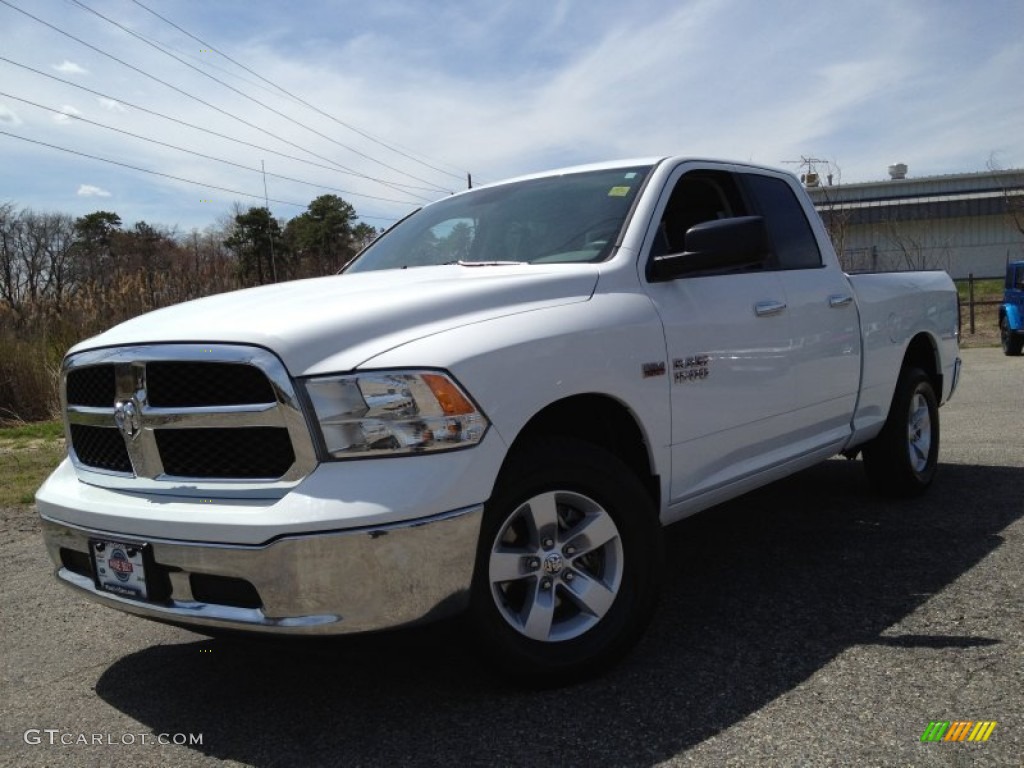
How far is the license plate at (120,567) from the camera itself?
2.70 m

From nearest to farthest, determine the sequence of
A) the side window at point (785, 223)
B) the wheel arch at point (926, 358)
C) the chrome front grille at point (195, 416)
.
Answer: the chrome front grille at point (195, 416) → the side window at point (785, 223) → the wheel arch at point (926, 358)

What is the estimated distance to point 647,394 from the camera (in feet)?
10.8

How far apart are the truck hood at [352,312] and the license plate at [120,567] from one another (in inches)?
25.3

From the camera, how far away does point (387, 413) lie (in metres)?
2.56

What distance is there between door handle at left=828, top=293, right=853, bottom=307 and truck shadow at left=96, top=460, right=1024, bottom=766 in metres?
1.22

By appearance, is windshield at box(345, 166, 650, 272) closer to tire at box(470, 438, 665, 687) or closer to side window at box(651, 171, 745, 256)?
side window at box(651, 171, 745, 256)

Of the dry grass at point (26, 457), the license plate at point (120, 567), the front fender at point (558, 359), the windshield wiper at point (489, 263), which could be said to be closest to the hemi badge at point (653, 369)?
the front fender at point (558, 359)

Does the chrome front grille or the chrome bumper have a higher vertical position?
the chrome front grille

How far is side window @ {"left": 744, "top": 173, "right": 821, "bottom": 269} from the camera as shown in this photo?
446cm

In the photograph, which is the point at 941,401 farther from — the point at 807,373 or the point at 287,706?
the point at 287,706

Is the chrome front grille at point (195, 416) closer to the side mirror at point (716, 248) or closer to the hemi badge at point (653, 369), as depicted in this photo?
the hemi badge at point (653, 369)

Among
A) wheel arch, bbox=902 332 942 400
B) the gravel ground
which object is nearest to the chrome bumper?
the gravel ground

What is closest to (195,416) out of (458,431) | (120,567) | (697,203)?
(120,567)

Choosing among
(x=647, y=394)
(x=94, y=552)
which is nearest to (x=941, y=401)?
(x=647, y=394)
